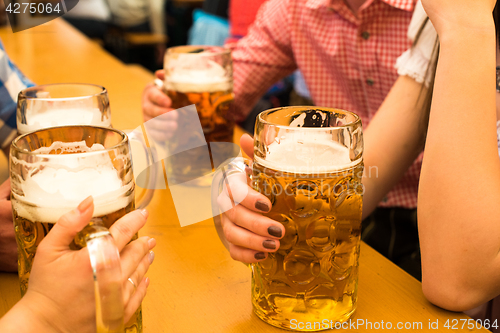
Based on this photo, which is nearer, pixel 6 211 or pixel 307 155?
pixel 307 155

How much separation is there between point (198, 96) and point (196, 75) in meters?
0.04

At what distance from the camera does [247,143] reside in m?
0.69

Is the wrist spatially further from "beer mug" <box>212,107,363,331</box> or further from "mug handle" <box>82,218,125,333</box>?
"mug handle" <box>82,218,125,333</box>

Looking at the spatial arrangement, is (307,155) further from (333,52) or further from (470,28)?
(333,52)

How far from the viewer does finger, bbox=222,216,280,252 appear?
54 cm

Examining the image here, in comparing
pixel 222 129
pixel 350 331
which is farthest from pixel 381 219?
pixel 350 331

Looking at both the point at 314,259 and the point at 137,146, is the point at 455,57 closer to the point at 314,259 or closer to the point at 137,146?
the point at 314,259

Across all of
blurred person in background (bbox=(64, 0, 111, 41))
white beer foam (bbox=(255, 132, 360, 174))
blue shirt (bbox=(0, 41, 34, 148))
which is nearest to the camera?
white beer foam (bbox=(255, 132, 360, 174))

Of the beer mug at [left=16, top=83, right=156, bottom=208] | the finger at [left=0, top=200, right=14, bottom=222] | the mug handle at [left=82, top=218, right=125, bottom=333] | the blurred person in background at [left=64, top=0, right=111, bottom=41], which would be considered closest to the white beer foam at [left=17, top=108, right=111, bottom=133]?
the beer mug at [left=16, top=83, right=156, bottom=208]

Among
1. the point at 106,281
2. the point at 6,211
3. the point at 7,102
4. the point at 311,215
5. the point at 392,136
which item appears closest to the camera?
the point at 106,281

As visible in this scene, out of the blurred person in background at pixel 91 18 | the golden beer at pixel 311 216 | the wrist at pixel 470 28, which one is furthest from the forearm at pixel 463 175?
the blurred person in background at pixel 91 18

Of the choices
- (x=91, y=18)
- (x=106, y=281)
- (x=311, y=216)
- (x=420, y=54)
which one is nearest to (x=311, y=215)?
(x=311, y=216)

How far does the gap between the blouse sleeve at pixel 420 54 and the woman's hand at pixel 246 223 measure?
1.61 ft

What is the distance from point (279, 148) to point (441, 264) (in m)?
0.31
